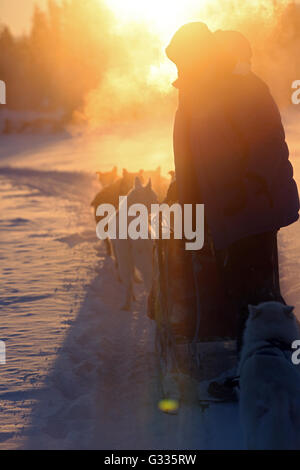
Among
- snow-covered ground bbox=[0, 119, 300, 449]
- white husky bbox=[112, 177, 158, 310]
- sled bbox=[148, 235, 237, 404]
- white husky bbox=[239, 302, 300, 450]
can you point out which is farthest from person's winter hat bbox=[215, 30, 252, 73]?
white husky bbox=[112, 177, 158, 310]

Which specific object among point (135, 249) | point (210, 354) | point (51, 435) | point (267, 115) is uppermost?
point (267, 115)

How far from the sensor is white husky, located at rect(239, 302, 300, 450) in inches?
89.8

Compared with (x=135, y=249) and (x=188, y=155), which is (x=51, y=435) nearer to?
(x=188, y=155)

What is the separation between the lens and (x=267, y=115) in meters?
3.21

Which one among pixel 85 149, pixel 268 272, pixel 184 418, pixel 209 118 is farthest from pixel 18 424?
pixel 85 149

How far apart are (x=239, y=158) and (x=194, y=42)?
72cm

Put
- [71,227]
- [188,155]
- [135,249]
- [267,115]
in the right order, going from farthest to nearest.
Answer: [71,227]
[135,249]
[188,155]
[267,115]

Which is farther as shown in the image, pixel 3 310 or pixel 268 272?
pixel 3 310

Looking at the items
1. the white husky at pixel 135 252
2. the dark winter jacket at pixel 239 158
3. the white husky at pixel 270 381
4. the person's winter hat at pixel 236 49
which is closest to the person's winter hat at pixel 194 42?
the person's winter hat at pixel 236 49

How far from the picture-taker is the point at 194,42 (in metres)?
3.30

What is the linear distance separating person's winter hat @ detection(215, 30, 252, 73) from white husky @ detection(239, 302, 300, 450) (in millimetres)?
1424

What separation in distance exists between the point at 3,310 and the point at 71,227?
16.0 feet

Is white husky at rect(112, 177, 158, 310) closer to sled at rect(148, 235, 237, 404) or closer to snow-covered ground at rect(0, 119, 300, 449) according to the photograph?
snow-covered ground at rect(0, 119, 300, 449)

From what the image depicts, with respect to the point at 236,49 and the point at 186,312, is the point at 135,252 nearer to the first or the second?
the point at 186,312
